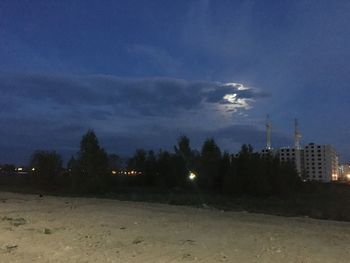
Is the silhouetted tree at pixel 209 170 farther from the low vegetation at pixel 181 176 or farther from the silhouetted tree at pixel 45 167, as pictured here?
the silhouetted tree at pixel 45 167

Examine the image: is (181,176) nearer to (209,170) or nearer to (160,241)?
(209,170)

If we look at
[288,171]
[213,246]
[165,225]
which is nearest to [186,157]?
[288,171]

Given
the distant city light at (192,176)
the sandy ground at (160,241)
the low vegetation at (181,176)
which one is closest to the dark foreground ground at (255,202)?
the low vegetation at (181,176)

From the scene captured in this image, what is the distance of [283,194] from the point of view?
6488cm

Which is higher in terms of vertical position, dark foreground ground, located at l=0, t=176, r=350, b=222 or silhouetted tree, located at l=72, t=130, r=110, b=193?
silhouetted tree, located at l=72, t=130, r=110, b=193

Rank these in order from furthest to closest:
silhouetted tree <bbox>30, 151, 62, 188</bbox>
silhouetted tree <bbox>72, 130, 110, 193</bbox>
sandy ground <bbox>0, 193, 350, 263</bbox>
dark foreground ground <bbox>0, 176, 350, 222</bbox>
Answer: silhouetted tree <bbox>30, 151, 62, 188</bbox> < silhouetted tree <bbox>72, 130, 110, 193</bbox> < dark foreground ground <bbox>0, 176, 350, 222</bbox> < sandy ground <bbox>0, 193, 350, 263</bbox>

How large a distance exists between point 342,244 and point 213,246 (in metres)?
4.21

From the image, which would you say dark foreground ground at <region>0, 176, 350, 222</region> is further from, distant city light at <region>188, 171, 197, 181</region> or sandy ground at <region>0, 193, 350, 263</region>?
sandy ground at <region>0, 193, 350, 263</region>

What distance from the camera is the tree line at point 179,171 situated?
59594mm

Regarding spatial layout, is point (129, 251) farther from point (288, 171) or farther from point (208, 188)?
point (288, 171)

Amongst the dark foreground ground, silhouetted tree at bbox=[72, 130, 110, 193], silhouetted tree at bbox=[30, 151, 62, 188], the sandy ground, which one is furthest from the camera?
silhouetted tree at bbox=[30, 151, 62, 188]

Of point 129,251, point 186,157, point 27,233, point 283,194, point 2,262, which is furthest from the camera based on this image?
point 186,157

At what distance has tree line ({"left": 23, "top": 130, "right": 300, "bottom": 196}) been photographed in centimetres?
5959

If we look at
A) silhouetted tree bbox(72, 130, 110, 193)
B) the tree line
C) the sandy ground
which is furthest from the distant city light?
the sandy ground
